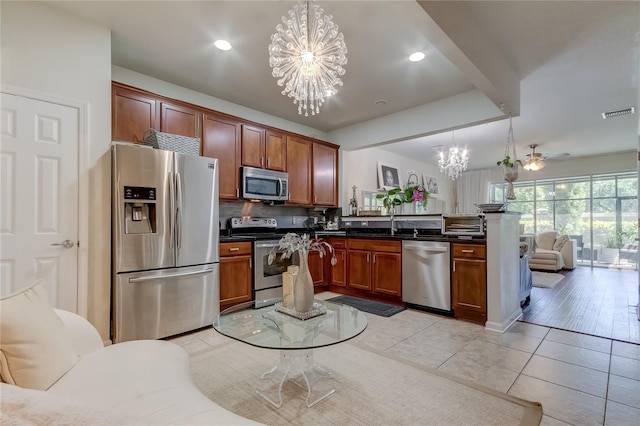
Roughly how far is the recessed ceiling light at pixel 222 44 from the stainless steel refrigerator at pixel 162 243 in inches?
41.9

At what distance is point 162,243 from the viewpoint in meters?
2.75

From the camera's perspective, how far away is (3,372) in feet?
3.33

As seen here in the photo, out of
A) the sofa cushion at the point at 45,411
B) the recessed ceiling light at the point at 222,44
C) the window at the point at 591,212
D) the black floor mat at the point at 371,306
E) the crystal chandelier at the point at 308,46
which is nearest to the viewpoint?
the sofa cushion at the point at 45,411

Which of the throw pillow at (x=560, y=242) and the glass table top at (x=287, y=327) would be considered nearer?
the glass table top at (x=287, y=327)

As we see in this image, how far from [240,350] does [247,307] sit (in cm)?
57

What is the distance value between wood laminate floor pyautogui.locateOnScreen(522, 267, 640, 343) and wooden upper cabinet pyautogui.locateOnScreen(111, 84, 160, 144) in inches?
180

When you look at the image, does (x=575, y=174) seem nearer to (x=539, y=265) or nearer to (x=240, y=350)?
(x=539, y=265)

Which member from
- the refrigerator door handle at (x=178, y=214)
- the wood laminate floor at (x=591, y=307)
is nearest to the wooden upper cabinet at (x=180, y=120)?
the refrigerator door handle at (x=178, y=214)

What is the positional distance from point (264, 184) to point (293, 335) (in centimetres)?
265

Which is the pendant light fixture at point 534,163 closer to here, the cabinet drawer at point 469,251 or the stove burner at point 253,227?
the cabinet drawer at point 469,251

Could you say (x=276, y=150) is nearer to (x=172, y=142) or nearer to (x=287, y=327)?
(x=172, y=142)

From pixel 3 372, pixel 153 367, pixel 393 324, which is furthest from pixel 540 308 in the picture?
pixel 3 372

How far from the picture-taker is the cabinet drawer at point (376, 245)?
3883 millimetres

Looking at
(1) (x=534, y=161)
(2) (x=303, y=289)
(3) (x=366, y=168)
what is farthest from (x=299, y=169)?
(1) (x=534, y=161)
